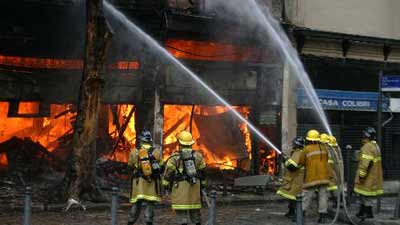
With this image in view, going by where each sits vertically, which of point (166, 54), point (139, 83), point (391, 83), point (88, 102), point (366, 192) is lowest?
point (366, 192)

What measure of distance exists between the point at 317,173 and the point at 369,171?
1126 millimetres

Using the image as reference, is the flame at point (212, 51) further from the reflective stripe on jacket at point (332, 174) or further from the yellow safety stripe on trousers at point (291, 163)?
the yellow safety stripe on trousers at point (291, 163)

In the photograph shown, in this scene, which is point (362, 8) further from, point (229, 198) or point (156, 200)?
point (156, 200)

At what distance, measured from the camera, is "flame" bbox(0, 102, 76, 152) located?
631 inches

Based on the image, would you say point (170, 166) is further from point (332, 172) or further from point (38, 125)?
point (38, 125)

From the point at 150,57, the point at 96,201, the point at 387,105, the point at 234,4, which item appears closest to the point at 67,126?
the point at 150,57

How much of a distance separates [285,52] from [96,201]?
7.50 m

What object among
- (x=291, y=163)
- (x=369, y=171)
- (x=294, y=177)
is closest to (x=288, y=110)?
(x=294, y=177)

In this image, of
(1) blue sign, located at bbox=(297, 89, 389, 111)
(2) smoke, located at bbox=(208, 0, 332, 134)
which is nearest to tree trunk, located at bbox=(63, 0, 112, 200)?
(2) smoke, located at bbox=(208, 0, 332, 134)

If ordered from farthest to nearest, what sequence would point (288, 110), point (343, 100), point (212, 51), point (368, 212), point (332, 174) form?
1. point (343, 100)
2. point (288, 110)
3. point (212, 51)
4. point (332, 174)
5. point (368, 212)

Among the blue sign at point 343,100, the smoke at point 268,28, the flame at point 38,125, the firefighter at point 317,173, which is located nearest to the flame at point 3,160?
the flame at point 38,125

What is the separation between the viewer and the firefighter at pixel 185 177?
9.54 metres

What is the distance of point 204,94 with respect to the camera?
17.1 meters

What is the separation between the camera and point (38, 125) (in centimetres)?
1634
